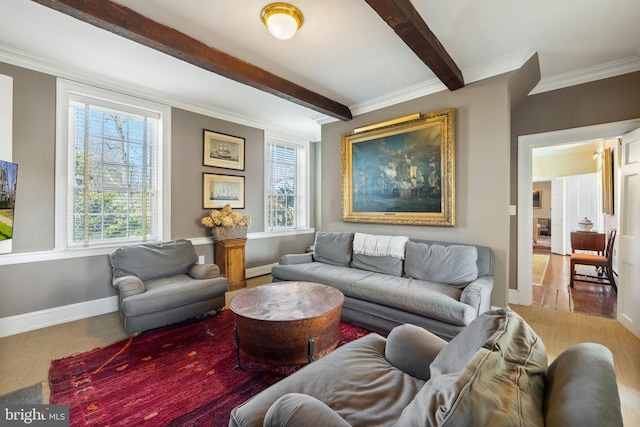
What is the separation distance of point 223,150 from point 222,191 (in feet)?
2.10

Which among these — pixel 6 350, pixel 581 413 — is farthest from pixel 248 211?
pixel 581 413

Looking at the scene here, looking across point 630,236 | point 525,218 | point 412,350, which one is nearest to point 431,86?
point 525,218

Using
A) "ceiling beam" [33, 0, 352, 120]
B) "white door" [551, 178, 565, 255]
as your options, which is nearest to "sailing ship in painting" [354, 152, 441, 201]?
"ceiling beam" [33, 0, 352, 120]

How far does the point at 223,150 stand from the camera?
14.1 ft

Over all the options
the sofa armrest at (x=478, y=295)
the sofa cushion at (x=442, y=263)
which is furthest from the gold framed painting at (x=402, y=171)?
the sofa armrest at (x=478, y=295)

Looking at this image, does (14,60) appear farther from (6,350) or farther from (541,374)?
(541,374)

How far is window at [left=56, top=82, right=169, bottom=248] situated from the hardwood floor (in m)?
5.23

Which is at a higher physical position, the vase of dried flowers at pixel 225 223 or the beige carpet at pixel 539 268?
the vase of dried flowers at pixel 225 223

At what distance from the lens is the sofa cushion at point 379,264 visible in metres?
3.18

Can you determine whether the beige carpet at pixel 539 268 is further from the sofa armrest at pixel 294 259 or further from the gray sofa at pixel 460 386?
the gray sofa at pixel 460 386

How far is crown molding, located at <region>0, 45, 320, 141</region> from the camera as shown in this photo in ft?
8.80

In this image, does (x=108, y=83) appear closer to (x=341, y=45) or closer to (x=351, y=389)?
(x=341, y=45)

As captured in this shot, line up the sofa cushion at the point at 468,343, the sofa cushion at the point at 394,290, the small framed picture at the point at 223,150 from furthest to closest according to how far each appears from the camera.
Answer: the small framed picture at the point at 223,150 → the sofa cushion at the point at 394,290 → the sofa cushion at the point at 468,343

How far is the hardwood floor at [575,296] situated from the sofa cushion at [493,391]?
3310 millimetres
